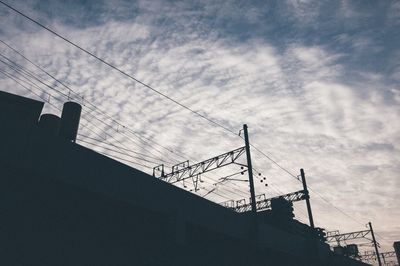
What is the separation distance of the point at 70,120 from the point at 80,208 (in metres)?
4.44

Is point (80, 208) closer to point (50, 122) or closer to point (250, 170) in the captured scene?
point (50, 122)

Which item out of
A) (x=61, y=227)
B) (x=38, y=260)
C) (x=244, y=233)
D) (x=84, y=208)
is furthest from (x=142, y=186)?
(x=244, y=233)

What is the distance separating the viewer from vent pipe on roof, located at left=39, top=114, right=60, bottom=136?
12007 mm

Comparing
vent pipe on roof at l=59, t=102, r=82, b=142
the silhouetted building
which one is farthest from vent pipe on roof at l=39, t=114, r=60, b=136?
vent pipe on roof at l=59, t=102, r=82, b=142

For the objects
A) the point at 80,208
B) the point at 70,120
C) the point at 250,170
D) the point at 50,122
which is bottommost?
the point at 80,208

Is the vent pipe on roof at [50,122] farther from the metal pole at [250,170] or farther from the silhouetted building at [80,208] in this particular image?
the metal pole at [250,170]

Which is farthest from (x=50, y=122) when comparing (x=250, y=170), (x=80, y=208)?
(x=250, y=170)

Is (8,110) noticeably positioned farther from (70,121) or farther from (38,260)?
(38,260)

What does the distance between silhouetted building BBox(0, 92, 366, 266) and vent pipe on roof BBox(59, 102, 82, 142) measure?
1.8 inches

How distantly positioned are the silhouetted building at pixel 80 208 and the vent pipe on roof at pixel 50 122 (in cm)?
4

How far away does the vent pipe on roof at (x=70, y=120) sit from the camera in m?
12.5

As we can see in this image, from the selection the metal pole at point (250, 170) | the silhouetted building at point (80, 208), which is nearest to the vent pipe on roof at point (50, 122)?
the silhouetted building at point (80, 208)

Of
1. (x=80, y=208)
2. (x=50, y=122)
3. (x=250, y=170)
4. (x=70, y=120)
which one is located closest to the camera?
(x=80, y=208)

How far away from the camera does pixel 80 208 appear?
10359mm
